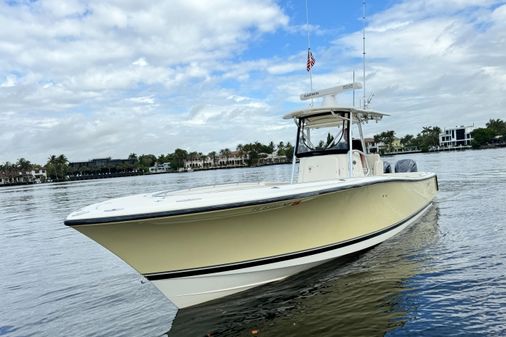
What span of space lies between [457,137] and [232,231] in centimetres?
16042

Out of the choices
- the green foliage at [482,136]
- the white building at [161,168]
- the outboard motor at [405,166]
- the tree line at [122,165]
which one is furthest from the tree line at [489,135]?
the outboard motor at [405,166]

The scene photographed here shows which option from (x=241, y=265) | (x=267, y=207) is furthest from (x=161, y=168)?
(x=267, y=207)

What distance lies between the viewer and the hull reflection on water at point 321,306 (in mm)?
5363

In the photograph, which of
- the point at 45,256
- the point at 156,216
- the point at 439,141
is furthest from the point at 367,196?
the point at 439,141

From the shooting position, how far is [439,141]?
497 feet

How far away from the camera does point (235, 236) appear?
589 centimetres

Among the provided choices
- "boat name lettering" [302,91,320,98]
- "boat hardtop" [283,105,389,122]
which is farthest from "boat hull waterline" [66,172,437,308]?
"boat name lettering" [302,91,320,98]

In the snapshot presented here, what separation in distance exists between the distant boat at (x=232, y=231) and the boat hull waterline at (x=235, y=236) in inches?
0.5

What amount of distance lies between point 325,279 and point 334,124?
151 inches

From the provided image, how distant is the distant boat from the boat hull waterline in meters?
0.01

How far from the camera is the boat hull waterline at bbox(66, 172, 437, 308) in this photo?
5449 mm

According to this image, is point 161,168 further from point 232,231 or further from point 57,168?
point 232,231

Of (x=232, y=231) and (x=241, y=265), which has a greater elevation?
(x=232, y=231)

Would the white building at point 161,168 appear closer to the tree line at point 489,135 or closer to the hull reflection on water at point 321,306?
the tree line at point 489,135
